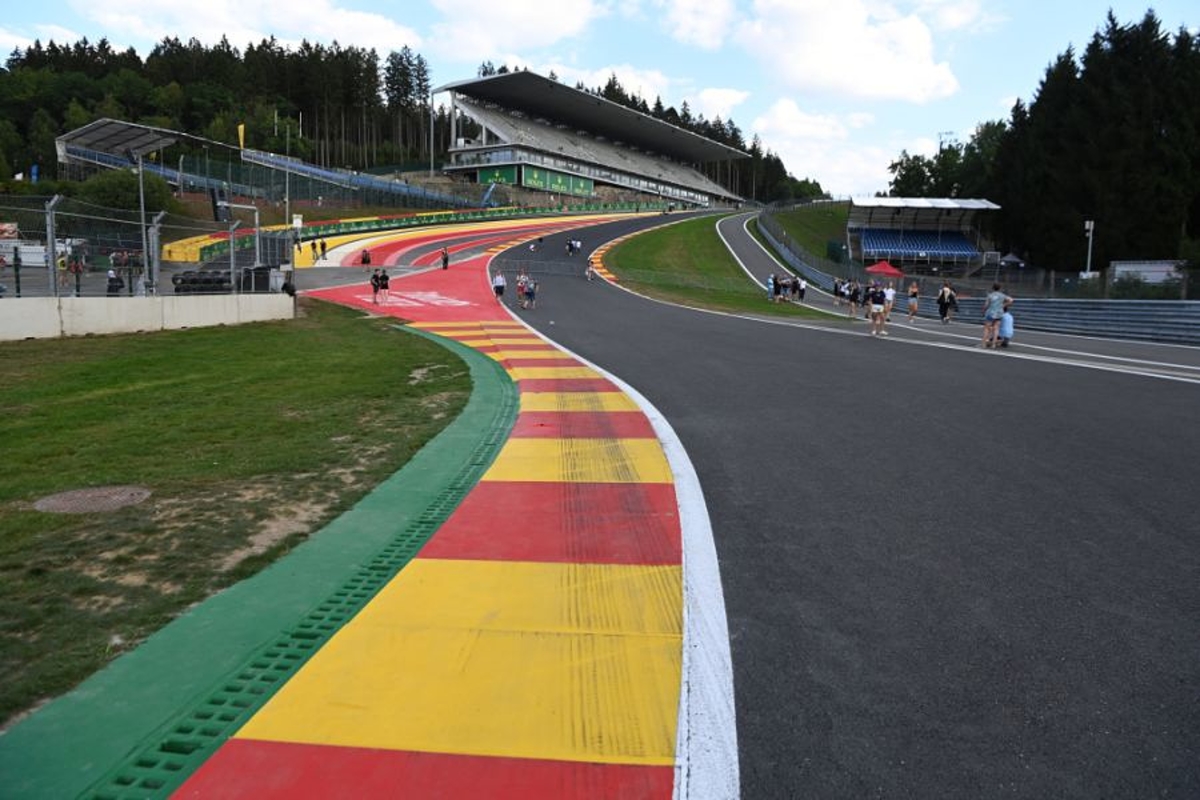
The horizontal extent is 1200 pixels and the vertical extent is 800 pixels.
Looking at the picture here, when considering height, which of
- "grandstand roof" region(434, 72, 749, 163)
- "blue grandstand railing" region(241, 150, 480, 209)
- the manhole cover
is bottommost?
the manhole cover

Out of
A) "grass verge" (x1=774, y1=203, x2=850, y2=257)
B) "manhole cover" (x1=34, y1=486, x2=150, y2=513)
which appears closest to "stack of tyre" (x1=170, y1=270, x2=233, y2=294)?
"manhole cover" (x1=34, y1=486, x2=150, y2=513)

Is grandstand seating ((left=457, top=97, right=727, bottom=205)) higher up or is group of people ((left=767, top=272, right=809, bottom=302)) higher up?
grandstand seating ((left=457, top=97, right=727, bottom=205))

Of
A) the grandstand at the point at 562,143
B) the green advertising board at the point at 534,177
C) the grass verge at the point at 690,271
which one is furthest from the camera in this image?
the grandstand at the point at 562,143

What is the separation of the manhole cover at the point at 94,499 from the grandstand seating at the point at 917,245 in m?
68.4

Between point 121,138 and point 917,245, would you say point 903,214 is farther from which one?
point 121,138

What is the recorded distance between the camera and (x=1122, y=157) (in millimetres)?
43750

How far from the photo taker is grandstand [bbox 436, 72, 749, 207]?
106 metres

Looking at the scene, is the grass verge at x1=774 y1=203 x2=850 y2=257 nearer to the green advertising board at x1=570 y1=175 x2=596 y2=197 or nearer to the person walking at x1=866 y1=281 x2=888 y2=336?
the green advertising board at x1=570 y1=175 x2=596 y2=197

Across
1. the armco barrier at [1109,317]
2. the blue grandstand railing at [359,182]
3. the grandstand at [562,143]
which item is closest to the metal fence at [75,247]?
the armco barrier at [1109,317]

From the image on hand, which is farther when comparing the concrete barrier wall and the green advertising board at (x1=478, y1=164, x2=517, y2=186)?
the green advertising board at (x1=478, y1=164, x2=517, y2=186)

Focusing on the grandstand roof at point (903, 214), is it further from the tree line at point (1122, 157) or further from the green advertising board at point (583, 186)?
the green advertising board at point (583, 186)

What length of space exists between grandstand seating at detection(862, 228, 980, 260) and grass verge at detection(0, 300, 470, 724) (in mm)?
62372

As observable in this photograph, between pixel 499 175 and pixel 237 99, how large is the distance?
4777 centimetres

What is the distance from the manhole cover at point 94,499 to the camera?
514 cm
